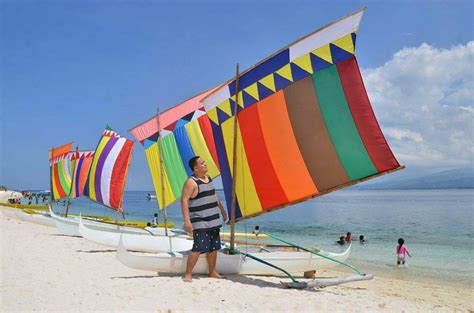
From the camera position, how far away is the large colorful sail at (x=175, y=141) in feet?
40.7

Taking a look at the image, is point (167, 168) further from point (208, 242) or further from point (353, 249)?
point (353, 249)

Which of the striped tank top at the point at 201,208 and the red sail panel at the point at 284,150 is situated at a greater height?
the red sail panel at the point at 284,150

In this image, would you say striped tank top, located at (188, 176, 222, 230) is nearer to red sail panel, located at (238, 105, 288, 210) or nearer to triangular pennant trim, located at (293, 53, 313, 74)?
red sail panel, located at (238, 105, 288, 210)

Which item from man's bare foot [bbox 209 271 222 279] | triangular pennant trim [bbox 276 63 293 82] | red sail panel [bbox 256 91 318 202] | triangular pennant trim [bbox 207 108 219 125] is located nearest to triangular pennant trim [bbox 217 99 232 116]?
triangular pennant trim [bbox 207 108 219 125]

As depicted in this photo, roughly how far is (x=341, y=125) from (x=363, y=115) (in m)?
0.41

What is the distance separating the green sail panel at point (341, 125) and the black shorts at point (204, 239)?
2.59m

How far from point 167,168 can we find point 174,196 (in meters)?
0.90

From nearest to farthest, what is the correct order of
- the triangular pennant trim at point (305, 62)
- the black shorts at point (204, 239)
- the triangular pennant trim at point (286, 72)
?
the black shorts at point (204, 239)
the triangular pennant trim at point (305, 62)
the triangular pennant trim at point (286, 72)

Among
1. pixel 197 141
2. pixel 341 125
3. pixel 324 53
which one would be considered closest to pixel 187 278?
pixel 341 125

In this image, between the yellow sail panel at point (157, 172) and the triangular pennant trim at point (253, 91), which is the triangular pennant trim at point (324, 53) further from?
the yellow sail panel at point (157, 172)

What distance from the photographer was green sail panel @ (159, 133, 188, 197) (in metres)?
12.5

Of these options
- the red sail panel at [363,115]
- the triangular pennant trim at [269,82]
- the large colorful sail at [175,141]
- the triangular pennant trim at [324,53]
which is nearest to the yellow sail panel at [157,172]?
the large colorful sail at [175,141]

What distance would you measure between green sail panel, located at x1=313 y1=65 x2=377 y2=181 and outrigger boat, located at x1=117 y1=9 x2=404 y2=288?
2 centimetres

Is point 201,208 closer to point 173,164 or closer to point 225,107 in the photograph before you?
point 225,107
